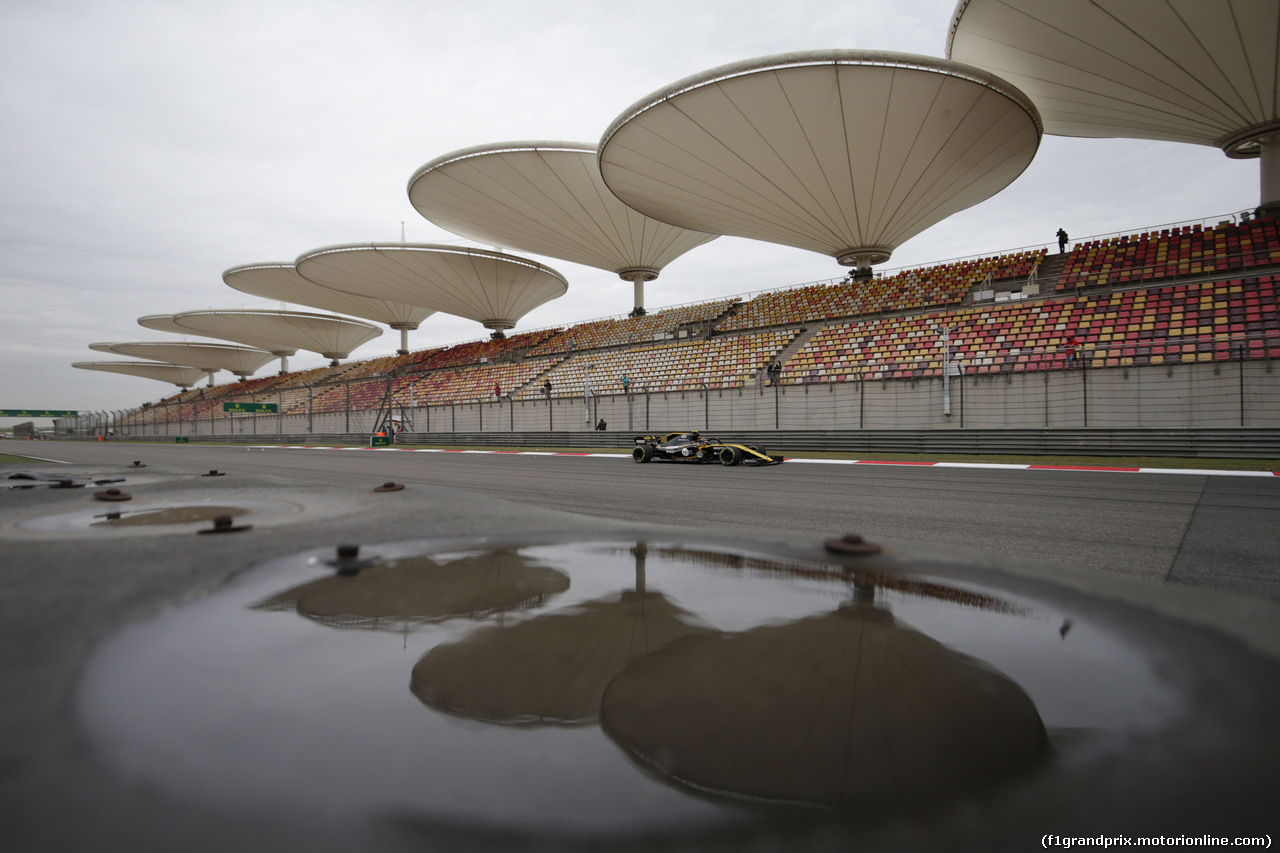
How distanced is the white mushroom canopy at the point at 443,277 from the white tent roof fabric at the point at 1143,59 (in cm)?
3139

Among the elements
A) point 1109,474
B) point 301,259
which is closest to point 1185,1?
point 1109,474

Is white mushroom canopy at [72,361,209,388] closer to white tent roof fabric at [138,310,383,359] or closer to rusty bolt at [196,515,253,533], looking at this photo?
white tent roof fabric at [138,310,383,359]

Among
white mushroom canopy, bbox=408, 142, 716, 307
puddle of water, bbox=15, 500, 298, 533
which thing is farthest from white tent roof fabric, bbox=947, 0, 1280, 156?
puddle of water, bbox=15, 500, 298, 533

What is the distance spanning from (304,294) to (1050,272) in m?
53.1

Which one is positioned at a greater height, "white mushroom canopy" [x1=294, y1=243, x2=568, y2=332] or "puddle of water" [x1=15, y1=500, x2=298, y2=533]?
"white mushroom canopy" [x1=294, y1=243, x2=568, y2=332]

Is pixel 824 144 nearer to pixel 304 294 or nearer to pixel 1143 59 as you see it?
pixel 1143 59

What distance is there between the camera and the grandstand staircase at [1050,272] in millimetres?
22181

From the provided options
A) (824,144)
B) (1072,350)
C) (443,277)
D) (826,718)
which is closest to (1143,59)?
(824,144)

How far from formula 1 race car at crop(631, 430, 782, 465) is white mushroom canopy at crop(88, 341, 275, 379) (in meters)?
81.5

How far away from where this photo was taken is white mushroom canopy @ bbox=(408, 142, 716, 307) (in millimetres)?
29125

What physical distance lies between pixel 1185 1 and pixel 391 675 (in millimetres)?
24909

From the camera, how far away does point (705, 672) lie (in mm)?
1531

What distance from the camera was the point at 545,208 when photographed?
32.8 metres

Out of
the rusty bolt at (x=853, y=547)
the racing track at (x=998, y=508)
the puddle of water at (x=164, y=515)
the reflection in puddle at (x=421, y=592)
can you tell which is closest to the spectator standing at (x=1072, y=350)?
the racing track at (x=998, y=508)
